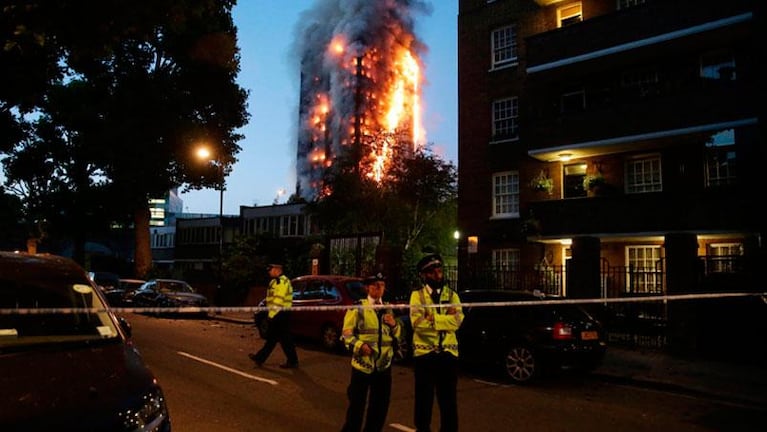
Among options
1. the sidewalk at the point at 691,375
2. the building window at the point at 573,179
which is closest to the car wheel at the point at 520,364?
the sidewalk at the point at 691,375

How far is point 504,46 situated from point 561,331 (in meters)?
16.4

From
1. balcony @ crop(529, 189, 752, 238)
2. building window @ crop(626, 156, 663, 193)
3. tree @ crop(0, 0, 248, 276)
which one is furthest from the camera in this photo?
tree @ crop(0, 0, 248, 276)

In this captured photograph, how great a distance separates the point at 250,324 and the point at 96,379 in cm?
1650

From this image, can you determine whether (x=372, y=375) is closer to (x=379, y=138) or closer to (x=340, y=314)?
(x=340, y=314)

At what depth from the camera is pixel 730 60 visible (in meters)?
18.0

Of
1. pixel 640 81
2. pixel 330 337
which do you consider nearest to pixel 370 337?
pixel 330 337

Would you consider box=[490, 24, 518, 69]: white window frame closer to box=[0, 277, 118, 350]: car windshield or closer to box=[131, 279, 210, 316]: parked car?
box=[131, 279, 210, 316]: parked car

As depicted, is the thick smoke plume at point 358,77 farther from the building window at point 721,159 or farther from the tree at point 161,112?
the building window at point 721,159

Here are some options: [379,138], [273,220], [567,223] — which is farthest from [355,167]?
[273,220]

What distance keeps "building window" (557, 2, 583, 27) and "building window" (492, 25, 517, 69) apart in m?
1.80

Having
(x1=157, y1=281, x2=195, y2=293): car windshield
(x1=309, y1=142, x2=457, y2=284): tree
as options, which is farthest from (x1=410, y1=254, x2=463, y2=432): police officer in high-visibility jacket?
(x1=309, y1=142, x2=457, y2=284): tree

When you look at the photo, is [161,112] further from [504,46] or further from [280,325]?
[280,325]

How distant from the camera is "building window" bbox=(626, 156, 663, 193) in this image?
1936 centimetres

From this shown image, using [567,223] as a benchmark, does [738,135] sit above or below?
above
